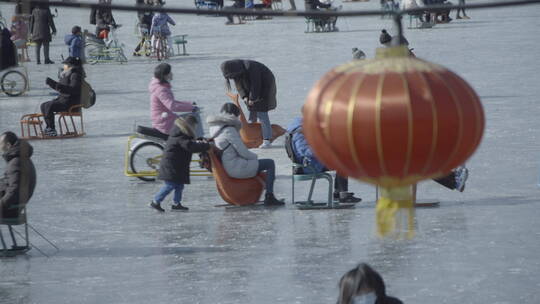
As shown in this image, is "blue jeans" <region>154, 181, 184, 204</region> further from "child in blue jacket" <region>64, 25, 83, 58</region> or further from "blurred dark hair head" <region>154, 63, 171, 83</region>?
"child in blue jacket" <region>64, 25, 83, 58</region>

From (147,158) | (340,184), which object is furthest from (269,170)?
(147,158)

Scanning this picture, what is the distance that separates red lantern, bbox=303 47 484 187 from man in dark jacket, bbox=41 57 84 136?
12.3m

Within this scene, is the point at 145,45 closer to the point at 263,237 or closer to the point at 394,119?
the point at 263,237

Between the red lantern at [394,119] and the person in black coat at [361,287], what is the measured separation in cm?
164

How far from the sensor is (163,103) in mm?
14297

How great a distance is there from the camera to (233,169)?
12523 mm

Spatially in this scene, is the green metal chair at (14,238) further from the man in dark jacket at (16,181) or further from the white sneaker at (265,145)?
the white sneaker at (265,145)

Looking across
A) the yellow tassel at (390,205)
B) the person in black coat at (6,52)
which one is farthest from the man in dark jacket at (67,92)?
the yellow tassel at (390,205)

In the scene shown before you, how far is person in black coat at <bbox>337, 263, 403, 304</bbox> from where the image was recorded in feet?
22.5

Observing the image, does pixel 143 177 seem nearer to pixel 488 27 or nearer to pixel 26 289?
pixel 26 289

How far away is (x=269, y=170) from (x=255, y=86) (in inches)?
142

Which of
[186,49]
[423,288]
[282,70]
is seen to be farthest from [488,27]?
[423,288]

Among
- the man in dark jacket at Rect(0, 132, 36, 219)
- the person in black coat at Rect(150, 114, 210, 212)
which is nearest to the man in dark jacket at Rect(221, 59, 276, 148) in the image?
the person in black coat at Rect(150, 114, 210, 212)

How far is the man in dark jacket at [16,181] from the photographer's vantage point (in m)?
10.7
